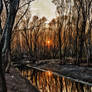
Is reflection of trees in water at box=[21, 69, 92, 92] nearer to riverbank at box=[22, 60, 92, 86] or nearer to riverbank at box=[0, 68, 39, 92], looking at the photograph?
riverbank at box=[0, 68, 39, 92]

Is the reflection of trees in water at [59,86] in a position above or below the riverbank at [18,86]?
below

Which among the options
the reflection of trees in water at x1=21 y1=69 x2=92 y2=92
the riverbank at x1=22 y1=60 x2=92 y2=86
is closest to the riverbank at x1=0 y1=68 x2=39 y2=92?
the reflection of trees in water at x1=21 y1=69 x2=92 y2=92

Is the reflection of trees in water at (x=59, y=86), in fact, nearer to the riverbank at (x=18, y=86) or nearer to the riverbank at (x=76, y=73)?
the riverbank at (x=18, y=86)

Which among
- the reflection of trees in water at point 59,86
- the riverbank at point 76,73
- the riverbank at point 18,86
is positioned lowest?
the riverbank at point 76,73

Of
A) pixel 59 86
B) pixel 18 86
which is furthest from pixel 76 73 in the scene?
pixel 18 86

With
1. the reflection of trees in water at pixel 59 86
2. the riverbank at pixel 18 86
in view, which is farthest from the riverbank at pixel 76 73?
the riverbank at pixel 18 86

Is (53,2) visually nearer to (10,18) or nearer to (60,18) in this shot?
(60,18)

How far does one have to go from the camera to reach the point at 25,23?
32.1 m

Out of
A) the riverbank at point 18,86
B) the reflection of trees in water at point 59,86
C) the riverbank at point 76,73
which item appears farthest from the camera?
the riverbank at point 76,73

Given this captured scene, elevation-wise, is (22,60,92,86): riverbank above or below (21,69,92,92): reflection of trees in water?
below

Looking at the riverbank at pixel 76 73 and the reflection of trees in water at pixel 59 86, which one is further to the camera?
the riverbank at pixel 76 73

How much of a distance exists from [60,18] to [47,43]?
2847cm

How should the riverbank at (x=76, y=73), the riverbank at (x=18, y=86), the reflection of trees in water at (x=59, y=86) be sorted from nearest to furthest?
the riverbank at (x=18, y=86)
the reflection of trees in water at (x=59, y=86)
the riverbank at (x=76, y=73)

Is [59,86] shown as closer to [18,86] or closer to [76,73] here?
[18,86]
